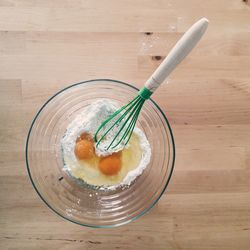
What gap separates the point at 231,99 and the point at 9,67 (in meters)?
0.61

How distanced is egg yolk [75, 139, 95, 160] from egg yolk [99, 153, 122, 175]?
3 centimetres

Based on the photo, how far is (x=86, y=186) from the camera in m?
0.99

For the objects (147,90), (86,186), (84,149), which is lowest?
(86,186)

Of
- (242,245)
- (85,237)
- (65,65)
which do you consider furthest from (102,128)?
(242,245)

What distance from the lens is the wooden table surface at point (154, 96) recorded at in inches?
39.3

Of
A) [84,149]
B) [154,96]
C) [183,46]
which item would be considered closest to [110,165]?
[84,149]

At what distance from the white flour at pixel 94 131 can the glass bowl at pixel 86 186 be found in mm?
35

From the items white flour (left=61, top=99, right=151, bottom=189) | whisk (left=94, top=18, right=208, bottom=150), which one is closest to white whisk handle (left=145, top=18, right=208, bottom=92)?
→ whisk (left=94, top=18, right=208, bottom=150)

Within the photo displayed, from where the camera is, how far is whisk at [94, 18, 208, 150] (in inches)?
24.7

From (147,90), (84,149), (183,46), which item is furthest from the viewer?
(84,149)

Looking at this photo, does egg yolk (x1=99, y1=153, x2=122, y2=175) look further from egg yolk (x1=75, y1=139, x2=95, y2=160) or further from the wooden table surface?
the wooden table surface

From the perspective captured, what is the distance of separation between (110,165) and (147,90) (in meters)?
0.27

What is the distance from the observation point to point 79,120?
98 cm

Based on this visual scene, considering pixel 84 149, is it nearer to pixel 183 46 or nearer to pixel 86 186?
pixel 86 186
